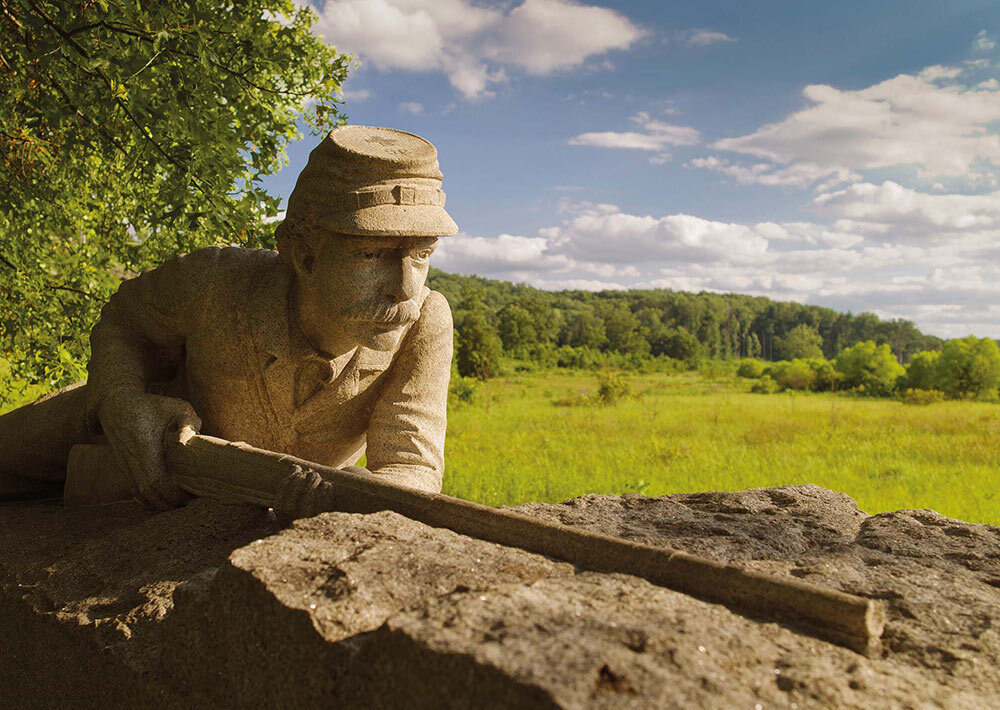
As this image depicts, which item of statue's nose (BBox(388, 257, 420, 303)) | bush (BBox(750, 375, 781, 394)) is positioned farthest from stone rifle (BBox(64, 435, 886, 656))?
bush (BBox(750, 375, 781, 394))

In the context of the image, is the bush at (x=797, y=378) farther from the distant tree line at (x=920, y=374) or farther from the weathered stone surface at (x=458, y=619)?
the weathered stone surface at (x=458, y=619)

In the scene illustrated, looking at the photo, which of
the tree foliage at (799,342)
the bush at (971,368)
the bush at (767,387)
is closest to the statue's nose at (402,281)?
the bush at (971,368)

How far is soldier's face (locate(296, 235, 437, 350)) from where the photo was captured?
2494 mm

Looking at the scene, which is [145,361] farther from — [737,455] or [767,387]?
[767,387]

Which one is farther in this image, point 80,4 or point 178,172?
point 178,172

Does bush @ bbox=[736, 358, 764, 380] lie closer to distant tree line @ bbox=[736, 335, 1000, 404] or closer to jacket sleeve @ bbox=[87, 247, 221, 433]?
distant tree line @ bbox=[736, 335, 1000, 404]

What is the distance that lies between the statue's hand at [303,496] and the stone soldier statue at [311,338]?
1.02 feet

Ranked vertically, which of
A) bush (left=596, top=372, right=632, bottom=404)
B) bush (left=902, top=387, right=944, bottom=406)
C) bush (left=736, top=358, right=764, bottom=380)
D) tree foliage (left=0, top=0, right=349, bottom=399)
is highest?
tree foliage (left=0, top=0, right=349, bottom=399)

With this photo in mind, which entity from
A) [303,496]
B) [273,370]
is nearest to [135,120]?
[273,370]

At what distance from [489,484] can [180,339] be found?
3.41 meters

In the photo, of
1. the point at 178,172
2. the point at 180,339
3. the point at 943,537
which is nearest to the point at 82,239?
the point at 178,172

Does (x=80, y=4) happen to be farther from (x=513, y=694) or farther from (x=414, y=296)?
(x=513, y=694)

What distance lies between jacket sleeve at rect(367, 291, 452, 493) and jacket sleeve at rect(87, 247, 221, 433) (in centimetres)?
77

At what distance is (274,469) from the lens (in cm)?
239
